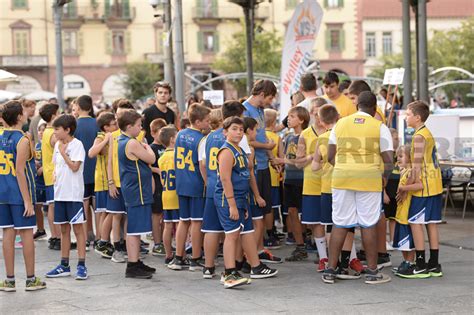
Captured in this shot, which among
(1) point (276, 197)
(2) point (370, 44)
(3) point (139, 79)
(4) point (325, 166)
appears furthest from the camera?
(2) point (370, 44)

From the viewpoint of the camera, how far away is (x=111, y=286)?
9.23 meters

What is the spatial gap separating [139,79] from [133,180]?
5671 centimetres

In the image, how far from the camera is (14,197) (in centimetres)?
903

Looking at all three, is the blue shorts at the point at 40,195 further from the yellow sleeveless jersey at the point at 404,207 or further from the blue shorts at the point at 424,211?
the blue shorts at the point at 424,211

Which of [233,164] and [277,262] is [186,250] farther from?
[233,164]

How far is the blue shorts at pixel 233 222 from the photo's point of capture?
30.0 ft

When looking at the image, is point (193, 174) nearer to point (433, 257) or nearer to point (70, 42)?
point (433, 257)

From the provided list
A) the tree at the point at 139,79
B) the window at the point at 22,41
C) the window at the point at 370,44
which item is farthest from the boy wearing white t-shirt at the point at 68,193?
the window at the point at 370,44

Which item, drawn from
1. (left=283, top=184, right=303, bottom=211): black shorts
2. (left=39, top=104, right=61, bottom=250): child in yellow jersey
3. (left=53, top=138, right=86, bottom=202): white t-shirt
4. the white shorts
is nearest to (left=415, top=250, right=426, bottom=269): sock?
the white shorts

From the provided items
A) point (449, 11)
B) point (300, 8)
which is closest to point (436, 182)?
point (300, 8)

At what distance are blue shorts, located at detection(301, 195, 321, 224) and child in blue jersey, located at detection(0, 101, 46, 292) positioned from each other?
291 centimetres

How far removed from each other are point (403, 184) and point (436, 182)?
0.34 m

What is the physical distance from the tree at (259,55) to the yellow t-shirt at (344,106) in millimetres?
48725

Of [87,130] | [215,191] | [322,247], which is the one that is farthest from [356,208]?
[87,130]
